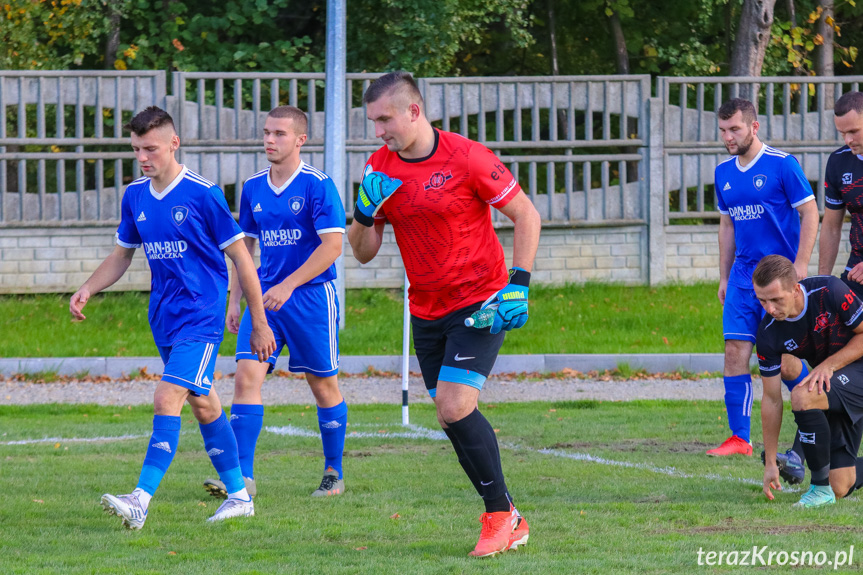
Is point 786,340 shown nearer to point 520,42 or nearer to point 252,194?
point 252,194

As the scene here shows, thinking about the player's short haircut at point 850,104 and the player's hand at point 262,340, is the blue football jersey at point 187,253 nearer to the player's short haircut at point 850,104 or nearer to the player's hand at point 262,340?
the player's hand at point 262,340

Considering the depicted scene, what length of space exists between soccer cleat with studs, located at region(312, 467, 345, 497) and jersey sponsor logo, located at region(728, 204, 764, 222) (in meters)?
3.25

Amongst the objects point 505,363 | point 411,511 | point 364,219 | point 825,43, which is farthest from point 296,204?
point 825,43

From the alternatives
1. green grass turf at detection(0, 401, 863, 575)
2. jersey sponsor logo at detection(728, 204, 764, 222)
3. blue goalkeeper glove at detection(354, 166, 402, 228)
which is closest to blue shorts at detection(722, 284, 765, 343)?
jersey sponsor logo at detection(728, 204, 764, 222)

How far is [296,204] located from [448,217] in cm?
176

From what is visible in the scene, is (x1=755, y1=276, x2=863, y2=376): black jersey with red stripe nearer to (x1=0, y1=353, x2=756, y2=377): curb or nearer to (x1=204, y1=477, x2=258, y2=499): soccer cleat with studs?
(x1=204, y1=477, x2=258, y2=499): soccer cleat with studs

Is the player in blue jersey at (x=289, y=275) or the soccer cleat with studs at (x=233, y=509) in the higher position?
A: the player in blue jersey at (x=289, y=275)

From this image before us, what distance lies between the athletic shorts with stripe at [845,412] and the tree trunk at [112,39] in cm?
1537

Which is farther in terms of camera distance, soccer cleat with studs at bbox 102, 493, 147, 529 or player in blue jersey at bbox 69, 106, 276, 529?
player in blue jersey at bbox 69, 106, 276, 529

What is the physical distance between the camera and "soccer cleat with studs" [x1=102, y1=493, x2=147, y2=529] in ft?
17.0

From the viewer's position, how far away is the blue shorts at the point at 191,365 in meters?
5.56

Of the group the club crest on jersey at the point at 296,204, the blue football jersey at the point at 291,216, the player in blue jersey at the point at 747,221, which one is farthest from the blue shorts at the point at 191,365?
the player in blue jersey at the point at 747,221

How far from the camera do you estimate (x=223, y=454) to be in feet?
19.0

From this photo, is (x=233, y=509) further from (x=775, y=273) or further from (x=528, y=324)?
(x=528, y=324)
